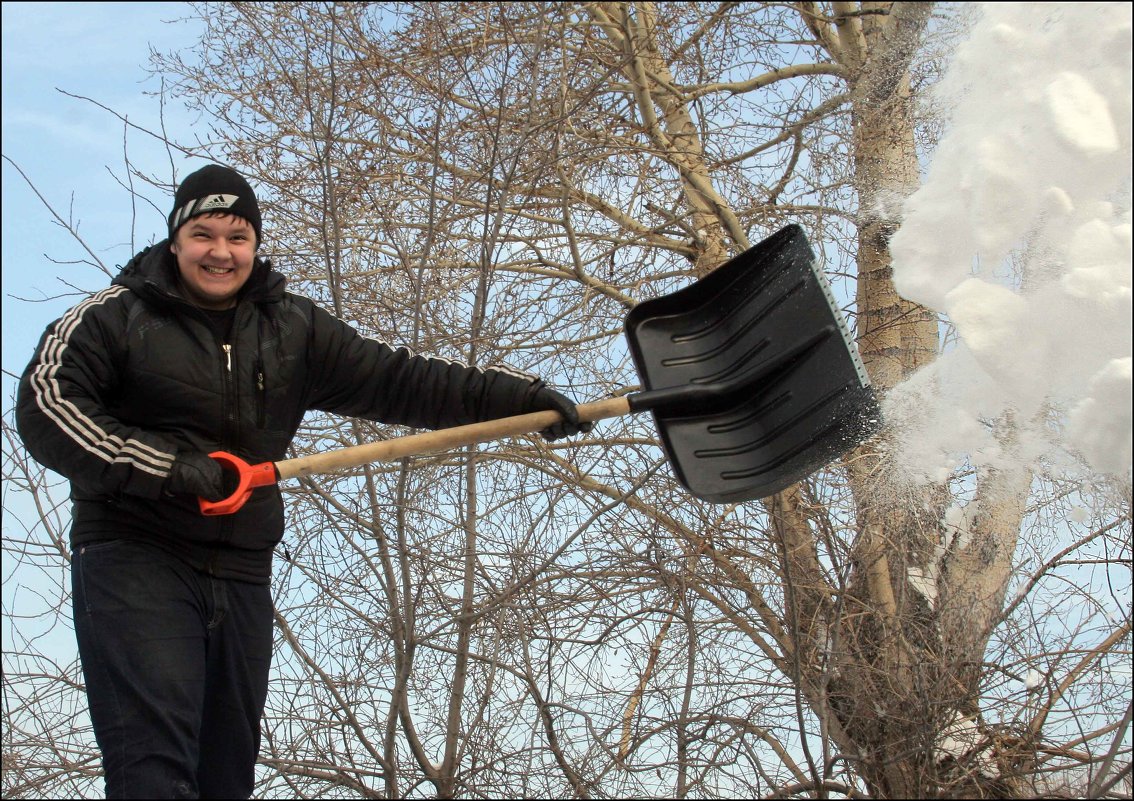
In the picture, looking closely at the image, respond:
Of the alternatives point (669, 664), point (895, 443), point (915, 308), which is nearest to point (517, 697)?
point (669, 664)

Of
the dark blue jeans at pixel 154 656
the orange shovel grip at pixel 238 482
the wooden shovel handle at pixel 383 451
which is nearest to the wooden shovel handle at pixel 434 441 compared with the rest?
the wooden shovel handle at pixel 383 451

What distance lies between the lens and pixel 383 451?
2.91 metres

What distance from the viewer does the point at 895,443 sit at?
4238 mm

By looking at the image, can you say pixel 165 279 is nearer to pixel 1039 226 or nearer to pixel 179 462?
pixel 179 462

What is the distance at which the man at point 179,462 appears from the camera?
2.45m

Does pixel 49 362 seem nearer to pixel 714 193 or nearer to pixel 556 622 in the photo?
pixel 556 622

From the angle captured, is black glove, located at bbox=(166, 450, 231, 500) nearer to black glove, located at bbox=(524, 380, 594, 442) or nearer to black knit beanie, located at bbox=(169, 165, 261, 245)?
black knit beanie, located at bbox=(169, 165, 261, 245)

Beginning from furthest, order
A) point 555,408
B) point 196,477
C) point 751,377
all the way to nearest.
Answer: point 751,377, point 555,408, point 196,477

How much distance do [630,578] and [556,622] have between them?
14.1 inches

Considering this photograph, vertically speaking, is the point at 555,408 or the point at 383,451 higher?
the point at 555,408

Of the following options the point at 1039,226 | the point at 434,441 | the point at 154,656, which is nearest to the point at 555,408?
the point at 434,441

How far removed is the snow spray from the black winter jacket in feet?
5.91

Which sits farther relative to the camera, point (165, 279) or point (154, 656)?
point (165, 279)

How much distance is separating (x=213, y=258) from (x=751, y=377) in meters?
1.69
